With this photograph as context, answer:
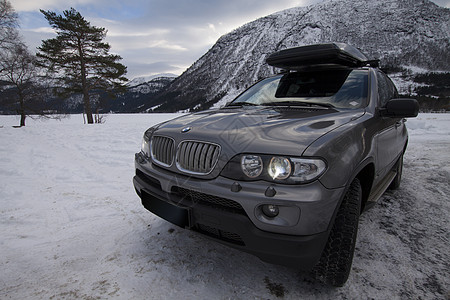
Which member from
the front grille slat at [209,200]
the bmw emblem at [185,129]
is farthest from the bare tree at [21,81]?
the front grille slat at [209,200]

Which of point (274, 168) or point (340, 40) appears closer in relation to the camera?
point (274, 168)

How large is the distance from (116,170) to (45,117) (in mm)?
17732

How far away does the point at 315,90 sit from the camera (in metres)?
2.57

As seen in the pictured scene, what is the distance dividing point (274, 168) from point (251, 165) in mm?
143

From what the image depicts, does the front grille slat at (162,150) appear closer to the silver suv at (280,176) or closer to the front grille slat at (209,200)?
the silver suv at (280,176)

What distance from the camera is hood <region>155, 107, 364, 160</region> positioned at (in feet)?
4.82

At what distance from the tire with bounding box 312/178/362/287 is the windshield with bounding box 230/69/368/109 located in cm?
109

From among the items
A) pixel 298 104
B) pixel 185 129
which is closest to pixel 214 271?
pixel 185 129

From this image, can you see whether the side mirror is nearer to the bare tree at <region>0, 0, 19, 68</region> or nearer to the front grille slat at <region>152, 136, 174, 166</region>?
the front grille slat at <region>152, 136, 174, 166</region>

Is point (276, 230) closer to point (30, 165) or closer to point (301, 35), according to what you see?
point (30, 165)

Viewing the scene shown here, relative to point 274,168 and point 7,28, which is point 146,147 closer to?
point 274,168

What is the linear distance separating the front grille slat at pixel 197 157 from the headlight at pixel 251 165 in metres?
0.20

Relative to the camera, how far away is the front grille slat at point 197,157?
1609 millimetres

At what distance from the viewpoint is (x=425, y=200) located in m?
3.23
